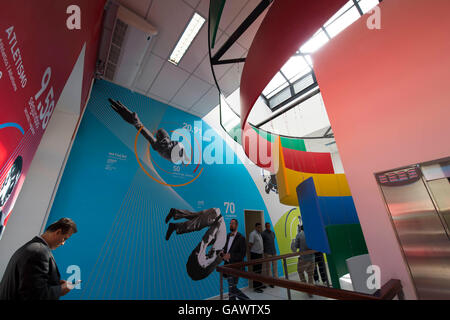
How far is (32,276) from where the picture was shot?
122cm

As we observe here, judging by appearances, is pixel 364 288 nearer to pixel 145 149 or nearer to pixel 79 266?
pixel 79 266

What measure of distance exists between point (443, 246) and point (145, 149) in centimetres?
423

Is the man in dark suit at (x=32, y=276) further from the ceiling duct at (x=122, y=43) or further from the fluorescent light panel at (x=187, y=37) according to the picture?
the fluorescent light panel at (x=187, y=37)

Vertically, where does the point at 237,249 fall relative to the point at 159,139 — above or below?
below

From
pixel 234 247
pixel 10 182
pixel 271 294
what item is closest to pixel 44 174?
pixel 10 182

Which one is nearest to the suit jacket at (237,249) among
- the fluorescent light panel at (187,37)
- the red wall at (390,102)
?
the red wall at (390,102)

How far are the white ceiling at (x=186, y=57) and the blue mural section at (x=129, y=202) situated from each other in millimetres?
484

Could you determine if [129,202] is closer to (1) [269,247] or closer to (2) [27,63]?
(2) [27,63]

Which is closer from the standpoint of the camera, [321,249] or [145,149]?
[321,249]

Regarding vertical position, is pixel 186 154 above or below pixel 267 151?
above

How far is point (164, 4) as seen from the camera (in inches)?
104

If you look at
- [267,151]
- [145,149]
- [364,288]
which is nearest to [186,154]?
[145,149]

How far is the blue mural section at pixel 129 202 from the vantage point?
280 centimetres

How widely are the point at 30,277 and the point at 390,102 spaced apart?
3068mm
